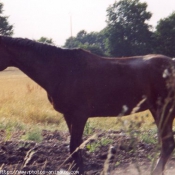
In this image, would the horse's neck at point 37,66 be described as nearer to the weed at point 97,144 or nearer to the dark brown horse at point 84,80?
the dark brown horse at point 84,80

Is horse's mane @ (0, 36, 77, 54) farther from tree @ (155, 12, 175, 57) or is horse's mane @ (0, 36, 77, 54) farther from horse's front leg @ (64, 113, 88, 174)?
tree @ (155, 12, 175, 57)

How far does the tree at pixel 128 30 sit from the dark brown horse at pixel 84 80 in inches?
1367

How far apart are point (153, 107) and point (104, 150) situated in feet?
3.52

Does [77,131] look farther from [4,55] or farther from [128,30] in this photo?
[128,30]

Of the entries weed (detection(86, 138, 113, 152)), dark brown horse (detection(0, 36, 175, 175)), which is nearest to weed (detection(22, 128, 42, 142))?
weed (detection(86, 138, 113, 152))

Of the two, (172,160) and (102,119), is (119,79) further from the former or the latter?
(102,119)

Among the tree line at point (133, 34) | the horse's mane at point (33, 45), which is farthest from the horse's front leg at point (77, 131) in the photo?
the tree line at point (133, 34)

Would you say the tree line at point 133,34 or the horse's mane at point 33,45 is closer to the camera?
the horse's mane at point 33,45

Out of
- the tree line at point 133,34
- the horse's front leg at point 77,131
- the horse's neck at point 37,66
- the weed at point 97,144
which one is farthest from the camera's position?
the tree line at point 133,34

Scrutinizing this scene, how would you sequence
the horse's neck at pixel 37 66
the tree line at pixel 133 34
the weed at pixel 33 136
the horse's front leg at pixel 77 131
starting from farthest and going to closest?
the tree line at pixel 133 34 → the weed at pixel 33 136 → the horse's neck at pixel 37 66 → the horse's front leg at pixel 77 131

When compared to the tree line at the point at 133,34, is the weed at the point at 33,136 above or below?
below

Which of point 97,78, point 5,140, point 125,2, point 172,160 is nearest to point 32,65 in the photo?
point 97,78

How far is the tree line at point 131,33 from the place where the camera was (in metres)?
42.4

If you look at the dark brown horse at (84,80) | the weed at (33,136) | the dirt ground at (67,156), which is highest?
the dark brown horse at (84,80)
